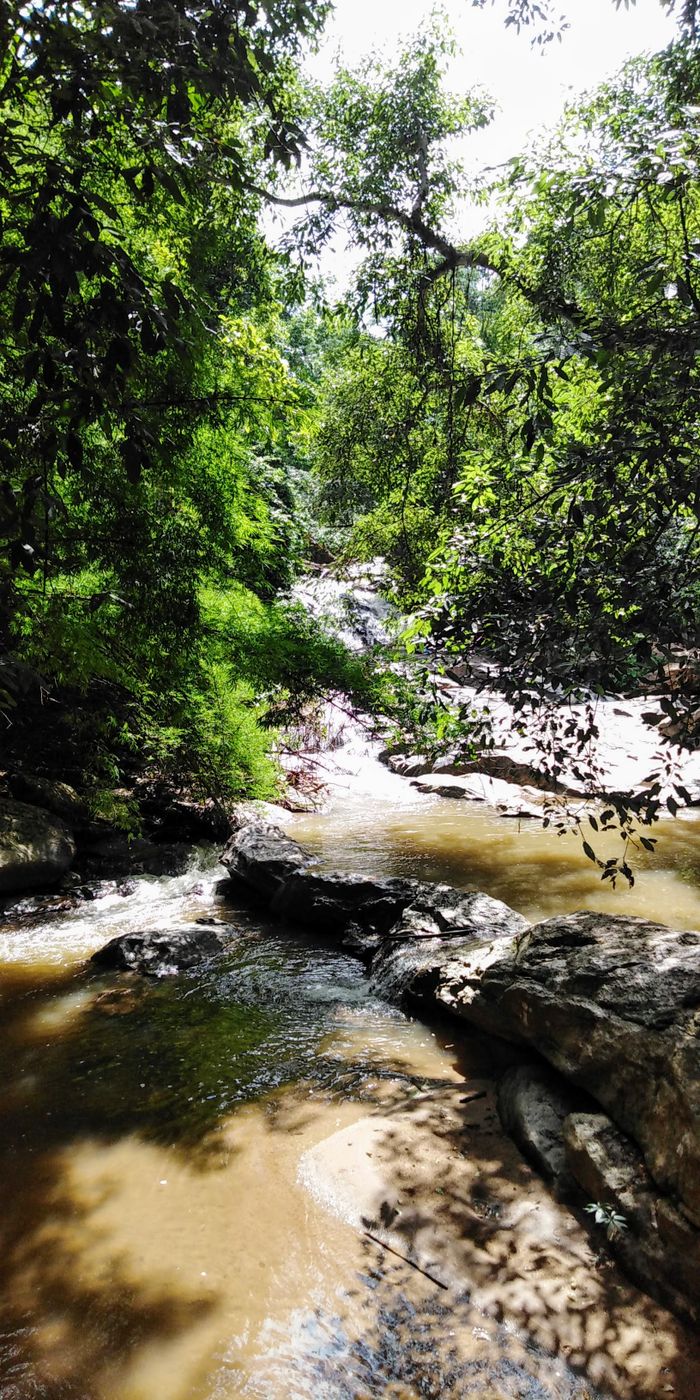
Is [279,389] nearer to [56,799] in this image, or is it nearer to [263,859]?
[263,859]

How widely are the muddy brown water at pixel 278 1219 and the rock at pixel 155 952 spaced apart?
10.8 inches

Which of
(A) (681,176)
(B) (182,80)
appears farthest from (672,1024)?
(B) (182,80)

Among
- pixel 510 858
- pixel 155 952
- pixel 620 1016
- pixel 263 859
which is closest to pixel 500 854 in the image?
pixel 510 858

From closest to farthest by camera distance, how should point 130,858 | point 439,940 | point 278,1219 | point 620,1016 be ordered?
1. point 278,1219
2. point 620,1016
3. point 439,940
4. point 130,858

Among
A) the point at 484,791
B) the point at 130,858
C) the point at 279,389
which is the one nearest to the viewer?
the point at 279,389

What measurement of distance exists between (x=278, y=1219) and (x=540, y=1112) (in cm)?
129

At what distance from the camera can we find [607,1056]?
296 cm

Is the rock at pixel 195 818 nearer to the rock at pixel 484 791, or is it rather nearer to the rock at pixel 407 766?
the rock at pixel 484 791

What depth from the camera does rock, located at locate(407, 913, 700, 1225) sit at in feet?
8.36

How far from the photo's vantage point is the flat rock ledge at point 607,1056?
2.46 meters

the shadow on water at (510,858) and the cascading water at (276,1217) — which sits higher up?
the shadow on water at (510,858)

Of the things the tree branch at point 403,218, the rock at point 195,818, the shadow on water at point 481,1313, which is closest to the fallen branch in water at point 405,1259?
the shadow on water at point 481,1313

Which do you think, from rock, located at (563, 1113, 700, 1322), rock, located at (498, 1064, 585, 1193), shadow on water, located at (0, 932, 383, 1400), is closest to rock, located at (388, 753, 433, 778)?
shadow on water, located at (0, 932, 383, 1400)

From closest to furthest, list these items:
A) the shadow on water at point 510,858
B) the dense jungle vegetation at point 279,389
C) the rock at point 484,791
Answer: the dense jungle vegetation at point 279,389, the shadow on water at point 510,858, the rock at point 484,791
